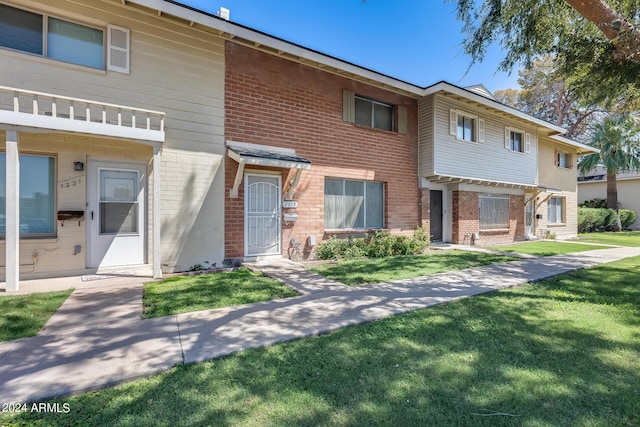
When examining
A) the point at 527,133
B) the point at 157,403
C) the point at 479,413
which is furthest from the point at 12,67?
the point at 527,133

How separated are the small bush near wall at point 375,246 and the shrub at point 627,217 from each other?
2215 centimetres

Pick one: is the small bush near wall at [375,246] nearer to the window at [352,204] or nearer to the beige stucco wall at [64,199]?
the window at [352,204]

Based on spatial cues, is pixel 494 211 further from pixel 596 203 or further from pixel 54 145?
pixel 596 203

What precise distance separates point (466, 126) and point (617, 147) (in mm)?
17561

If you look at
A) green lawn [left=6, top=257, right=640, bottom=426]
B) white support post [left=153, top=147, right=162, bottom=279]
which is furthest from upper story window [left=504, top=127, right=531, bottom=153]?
white support post [left=153, top=147, right=162, bottom=279]

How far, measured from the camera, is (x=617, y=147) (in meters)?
21.3

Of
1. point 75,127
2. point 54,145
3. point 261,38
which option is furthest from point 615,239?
point 54,145

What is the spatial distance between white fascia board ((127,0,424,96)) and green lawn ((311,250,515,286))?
566 centimetres

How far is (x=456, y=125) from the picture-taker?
11586 mm

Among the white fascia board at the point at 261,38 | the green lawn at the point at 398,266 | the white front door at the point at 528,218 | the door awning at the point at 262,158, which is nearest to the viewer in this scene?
the white fascia board at the point at 261,38

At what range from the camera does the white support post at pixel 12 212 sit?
16.3ft

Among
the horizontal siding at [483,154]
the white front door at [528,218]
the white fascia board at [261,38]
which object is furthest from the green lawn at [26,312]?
the white front door at [528,218]

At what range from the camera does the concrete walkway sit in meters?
2.72

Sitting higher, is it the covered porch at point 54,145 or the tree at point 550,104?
the tree at point 550,104
